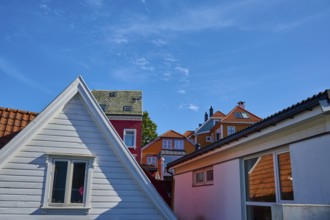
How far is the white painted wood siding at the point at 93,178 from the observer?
22.9ft

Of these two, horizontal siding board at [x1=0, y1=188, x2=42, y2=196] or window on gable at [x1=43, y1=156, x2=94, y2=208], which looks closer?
horizontal siding board at [x1=0, y1=188, x2=42, y2=196]

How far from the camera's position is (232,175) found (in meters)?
8.32

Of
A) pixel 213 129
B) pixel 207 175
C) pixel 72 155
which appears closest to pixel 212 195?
pixel 207 175

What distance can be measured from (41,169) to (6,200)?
0.98 metres

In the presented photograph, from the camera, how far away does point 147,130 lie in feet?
170

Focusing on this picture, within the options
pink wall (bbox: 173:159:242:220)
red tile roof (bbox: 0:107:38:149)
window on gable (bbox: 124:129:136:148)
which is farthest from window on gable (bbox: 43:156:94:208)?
window on gable (bbox: 124:129:136:148)

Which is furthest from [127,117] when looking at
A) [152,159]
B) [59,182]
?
[59,182]

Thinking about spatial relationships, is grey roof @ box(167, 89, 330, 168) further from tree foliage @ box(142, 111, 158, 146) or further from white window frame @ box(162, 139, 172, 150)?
tree foliage @ box(142, 111, 158, 146)

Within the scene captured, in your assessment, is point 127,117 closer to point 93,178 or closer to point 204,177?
point 204,177

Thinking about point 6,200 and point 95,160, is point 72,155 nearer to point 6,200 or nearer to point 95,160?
point 95,160

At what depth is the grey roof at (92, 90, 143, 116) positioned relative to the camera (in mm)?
30516

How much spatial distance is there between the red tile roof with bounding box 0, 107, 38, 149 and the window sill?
229 cm

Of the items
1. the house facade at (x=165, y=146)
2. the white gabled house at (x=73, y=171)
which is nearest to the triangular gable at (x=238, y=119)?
the house facade at (x=165, y=146)

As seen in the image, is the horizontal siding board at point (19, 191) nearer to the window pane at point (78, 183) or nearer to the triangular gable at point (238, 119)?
the window pane at point (78, 183)
